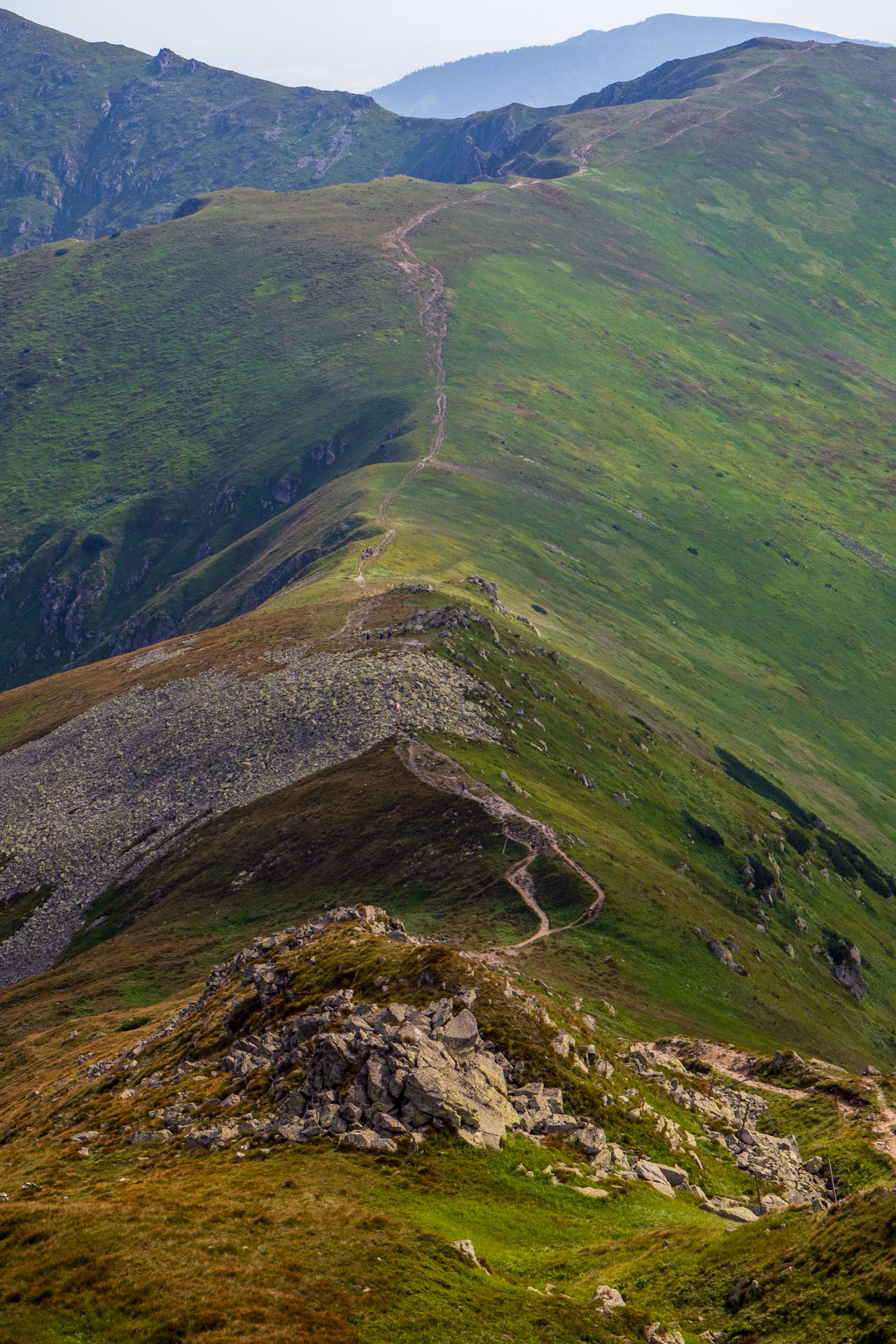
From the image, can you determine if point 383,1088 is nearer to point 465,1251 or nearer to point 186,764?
point 465,1251

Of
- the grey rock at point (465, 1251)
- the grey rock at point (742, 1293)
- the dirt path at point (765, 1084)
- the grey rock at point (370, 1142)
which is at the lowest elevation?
the dirt path at point (765, 1084)

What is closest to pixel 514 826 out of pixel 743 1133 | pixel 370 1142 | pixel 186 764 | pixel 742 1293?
pixel 743 1133

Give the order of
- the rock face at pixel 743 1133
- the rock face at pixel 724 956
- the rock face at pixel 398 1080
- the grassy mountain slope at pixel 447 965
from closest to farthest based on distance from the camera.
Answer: the grassy mountain slope at pixel 447 965 < the rock face at pixel 398 1080 < the rock face at pixel 743 1133 < the rock face at pixel 724 956

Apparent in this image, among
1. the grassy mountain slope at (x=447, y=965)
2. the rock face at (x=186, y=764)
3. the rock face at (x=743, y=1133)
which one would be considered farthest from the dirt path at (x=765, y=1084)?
the rock face at (x=186, y=764)

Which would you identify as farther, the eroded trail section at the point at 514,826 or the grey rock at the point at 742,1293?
the eroded trail section at the point at 514,826

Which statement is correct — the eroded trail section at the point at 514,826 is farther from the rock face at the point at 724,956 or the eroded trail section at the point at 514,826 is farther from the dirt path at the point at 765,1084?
the dirt path at the point at 765,1084
